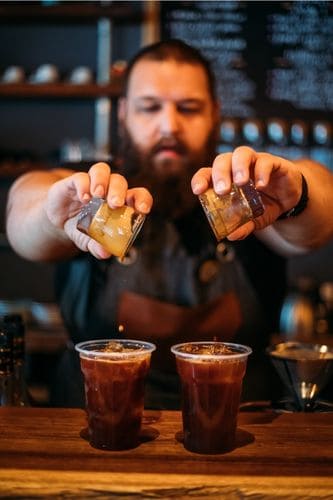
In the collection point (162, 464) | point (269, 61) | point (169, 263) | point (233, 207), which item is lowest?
point (162, 464)

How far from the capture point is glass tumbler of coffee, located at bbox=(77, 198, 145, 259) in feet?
3.92

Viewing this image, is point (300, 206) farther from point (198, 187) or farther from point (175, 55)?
point (175, 55)

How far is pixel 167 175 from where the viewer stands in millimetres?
2189

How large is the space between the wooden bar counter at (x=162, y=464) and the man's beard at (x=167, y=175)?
1073mm

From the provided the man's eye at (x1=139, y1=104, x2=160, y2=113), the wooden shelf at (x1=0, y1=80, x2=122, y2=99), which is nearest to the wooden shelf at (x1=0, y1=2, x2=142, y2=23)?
the wooden shelf at (x1=0, y1=80, x2=122, y2=99)

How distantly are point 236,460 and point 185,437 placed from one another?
103mm

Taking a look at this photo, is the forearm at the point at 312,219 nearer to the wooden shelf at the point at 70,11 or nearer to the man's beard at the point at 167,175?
the man's beard at the point at 167,175

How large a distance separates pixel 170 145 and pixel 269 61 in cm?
174

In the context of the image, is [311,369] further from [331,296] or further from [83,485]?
[331,296]

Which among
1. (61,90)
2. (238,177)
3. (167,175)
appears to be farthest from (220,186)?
(61,90)

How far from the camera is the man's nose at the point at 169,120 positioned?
205cm

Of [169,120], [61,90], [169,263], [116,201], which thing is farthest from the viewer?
[61,90]

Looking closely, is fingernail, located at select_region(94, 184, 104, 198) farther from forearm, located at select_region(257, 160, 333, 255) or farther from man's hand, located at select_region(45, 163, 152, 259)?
forearm, located at select_region(257, 160, 333, 255)

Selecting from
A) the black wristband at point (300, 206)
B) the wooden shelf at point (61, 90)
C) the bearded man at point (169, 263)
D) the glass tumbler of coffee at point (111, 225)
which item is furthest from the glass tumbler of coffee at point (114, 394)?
the wooden shelf at point (61, 90)
